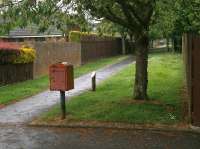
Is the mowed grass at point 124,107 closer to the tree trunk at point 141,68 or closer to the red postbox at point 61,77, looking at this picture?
the tree trunk at point 141,68

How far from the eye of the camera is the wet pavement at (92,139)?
380 inches

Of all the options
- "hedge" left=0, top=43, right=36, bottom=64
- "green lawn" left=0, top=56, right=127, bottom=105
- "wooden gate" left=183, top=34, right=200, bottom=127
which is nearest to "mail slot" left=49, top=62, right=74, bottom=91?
"wooden gate" left=183, top=34, right=200, bottom=127

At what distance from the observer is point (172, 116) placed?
12.1 metres

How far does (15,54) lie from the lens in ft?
71.8

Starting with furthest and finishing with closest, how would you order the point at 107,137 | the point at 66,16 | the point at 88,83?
the point at 88,83 < the point at 66,16 < the point at 107,137

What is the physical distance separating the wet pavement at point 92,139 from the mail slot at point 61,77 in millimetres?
1147

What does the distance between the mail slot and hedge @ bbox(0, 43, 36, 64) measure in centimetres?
895

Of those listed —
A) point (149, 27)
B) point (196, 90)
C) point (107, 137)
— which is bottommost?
point (107, 137)

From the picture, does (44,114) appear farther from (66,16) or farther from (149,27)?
(149,27)

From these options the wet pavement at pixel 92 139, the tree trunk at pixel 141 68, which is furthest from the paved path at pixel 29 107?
the tree trunk at pixel 141 68

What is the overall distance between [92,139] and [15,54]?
12249 mm

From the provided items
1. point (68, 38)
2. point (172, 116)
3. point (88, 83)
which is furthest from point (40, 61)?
point (172, 116)

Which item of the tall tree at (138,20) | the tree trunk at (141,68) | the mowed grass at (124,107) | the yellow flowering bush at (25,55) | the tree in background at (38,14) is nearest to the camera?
the tree in background at (38,14)

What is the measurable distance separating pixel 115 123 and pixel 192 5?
308 cm
